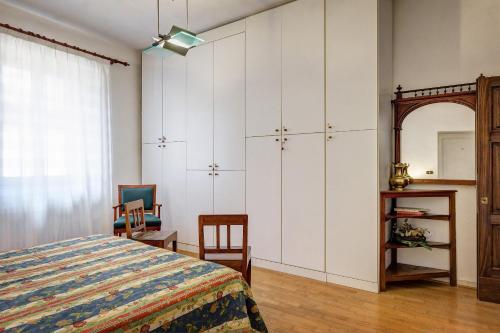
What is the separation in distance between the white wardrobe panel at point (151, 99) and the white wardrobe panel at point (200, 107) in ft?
1.90

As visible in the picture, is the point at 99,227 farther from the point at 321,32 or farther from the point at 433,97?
the point at 433,97

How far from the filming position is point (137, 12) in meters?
3.52

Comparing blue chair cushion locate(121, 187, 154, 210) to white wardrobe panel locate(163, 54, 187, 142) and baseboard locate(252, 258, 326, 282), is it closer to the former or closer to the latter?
white wardrobe panel locate(163, 54, 187, 142)

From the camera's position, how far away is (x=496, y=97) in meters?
2.63

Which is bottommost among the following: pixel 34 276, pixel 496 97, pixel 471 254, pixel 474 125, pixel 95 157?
pixel 471 254

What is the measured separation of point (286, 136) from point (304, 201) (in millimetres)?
734

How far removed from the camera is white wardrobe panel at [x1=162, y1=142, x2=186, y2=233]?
4.22 metres

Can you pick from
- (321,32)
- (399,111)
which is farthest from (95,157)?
(399,111)

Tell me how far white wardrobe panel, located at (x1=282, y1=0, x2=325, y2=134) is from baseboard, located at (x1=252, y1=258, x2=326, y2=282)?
1469 mm

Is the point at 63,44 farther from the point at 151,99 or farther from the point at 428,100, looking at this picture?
the point at 428,100

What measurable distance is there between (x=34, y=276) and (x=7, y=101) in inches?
99.0

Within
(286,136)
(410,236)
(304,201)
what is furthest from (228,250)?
(410,236)

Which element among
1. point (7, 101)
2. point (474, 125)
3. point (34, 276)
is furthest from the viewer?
point (7, 101)

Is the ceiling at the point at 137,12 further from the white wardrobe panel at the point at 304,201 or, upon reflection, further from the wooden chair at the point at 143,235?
the wooden chair at the point at 143,235
